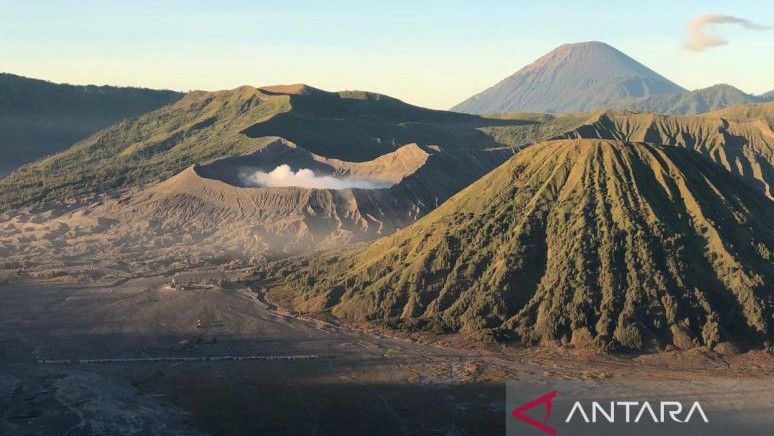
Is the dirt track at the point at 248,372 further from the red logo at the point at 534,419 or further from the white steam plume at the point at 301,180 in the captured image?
the white steam plume at the point at 301,180

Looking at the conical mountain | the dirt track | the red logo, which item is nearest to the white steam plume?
the conical mountain

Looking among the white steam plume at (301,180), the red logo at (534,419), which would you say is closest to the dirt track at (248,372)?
the red logo at (534,419)

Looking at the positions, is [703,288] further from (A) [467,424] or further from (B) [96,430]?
(B) [96,430]

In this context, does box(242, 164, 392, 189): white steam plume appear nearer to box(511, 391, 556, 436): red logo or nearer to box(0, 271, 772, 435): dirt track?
box(0, 271, 772, 435): dirt track

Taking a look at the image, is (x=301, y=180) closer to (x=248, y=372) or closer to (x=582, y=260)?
(x=582, y=260)

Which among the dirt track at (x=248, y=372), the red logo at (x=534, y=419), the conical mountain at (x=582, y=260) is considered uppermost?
the conical mountain at (x=582, y=260)

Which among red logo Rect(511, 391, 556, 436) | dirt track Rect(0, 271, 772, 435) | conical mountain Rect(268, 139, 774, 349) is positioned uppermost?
conical mountain Rect(268, 139, 774, 349)

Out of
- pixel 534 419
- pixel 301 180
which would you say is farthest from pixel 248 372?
pixel 301 180
